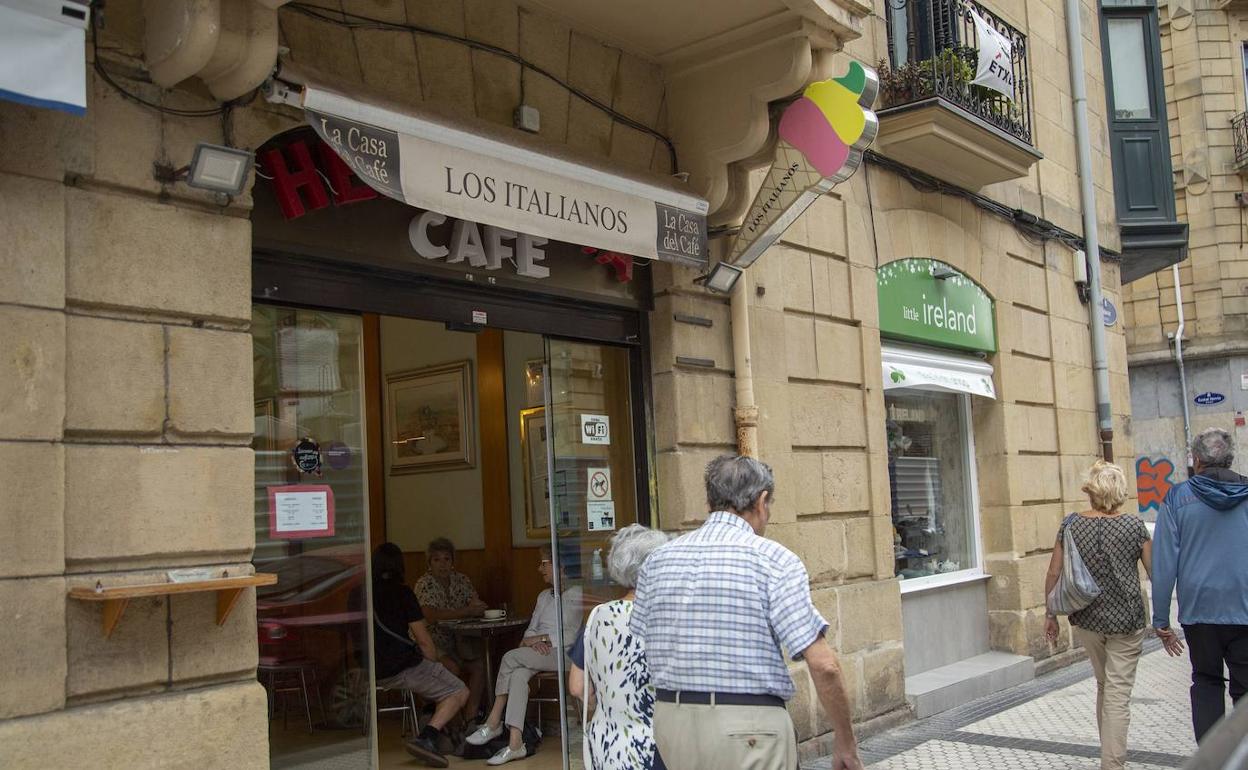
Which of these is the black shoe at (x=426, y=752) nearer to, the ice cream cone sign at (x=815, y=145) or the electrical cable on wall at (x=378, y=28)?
the ice cream cone sign at (x=815, y=145)

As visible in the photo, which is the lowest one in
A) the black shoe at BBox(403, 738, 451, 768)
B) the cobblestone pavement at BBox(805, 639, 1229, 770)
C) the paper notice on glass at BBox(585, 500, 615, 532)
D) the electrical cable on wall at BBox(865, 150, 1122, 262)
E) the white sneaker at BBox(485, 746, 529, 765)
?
the cobblestone pavement at BBox(805, 639, 1229, 770)

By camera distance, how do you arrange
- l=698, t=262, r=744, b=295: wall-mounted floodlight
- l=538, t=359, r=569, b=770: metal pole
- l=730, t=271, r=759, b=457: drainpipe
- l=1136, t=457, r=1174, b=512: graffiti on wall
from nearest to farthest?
l=538, t=359, r=569, b=770: metal pole → l=698, t=262, r=744, b=295: wall-mounted floodlight → l=730, t=271, r=759, b=457: drainpipe → l=1136, t=457, r=1174, b=512: graffiti on wall

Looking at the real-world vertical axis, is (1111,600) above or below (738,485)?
below

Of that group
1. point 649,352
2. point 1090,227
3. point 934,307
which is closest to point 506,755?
point 649,352

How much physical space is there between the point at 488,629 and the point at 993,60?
6431 millimetres

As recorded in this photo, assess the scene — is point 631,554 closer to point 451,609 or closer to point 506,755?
point 506,755

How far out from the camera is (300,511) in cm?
527

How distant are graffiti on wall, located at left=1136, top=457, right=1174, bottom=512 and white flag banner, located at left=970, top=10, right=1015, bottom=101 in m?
16.1

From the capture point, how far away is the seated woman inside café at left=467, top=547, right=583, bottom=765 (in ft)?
24.8

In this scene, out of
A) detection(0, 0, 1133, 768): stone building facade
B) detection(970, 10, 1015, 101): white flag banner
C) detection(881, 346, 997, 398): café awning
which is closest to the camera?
detection(0, 0, 1133, 768): stone building facade

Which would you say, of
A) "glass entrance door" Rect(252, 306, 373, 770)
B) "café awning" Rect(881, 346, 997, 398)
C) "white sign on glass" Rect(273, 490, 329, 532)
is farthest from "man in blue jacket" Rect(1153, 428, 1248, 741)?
"white sign on glass" Rect(273, 490, 329, 532)

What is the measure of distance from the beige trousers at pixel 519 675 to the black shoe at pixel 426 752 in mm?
530

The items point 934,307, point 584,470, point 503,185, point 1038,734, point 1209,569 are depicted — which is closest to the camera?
point 503,185

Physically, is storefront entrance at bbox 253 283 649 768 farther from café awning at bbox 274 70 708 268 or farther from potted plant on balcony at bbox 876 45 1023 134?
potted plant on balcony at bbox 876 45 1023 134
